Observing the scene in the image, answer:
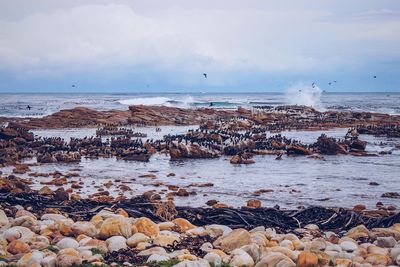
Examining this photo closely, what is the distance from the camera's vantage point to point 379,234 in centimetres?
842

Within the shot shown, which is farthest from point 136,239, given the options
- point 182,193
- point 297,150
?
point 297,150

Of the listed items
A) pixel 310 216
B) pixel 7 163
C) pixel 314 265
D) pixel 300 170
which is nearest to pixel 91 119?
pixel 7 163

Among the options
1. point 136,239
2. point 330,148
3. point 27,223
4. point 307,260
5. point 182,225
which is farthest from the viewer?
point 330,148

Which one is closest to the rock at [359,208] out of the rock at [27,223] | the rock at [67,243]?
the rock at [67,243]

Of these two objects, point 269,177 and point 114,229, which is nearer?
point 114,229

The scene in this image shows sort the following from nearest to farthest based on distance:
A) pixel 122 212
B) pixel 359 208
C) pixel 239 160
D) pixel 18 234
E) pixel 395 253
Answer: pixel 395 253 < pixel 18 234 < pixel 122 212 < pixel 359 208 < pixel 239 160

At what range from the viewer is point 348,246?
24.9 feet

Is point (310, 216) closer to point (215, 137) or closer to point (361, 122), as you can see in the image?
point (215, 137)

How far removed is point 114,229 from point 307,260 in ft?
9.64

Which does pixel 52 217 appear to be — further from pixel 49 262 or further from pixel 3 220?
pixel 49 262

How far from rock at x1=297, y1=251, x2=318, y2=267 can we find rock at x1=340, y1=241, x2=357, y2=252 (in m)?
1.20

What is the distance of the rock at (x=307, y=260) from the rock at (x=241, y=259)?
0.61 meters

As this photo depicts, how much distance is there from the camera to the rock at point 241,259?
21.5ft

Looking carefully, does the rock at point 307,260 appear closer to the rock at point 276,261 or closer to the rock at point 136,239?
the rock at point 276,261
